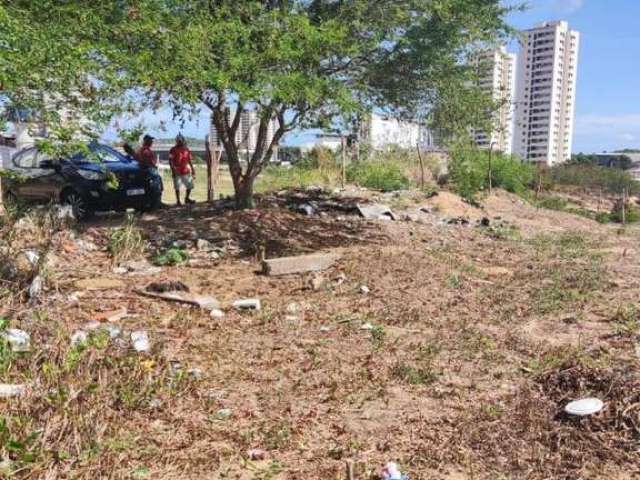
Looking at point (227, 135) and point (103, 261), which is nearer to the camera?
point (103, 261)

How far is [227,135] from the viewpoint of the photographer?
33.3ft

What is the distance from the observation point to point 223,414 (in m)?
3.70

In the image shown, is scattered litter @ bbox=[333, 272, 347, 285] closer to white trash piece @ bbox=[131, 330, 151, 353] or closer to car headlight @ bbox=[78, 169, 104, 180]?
white trash piece @ bbox=[131, 330, 151, 353]

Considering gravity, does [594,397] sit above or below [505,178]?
below

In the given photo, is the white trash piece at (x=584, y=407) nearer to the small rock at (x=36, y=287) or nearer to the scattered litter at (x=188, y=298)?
the scattered litter at (x=188, y=298)

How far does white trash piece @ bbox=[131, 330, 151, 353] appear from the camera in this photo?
4.52 meters

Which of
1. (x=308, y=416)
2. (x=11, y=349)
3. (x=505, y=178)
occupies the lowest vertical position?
(x=308, y=416)

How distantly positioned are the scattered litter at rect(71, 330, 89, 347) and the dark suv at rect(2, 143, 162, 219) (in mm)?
5407

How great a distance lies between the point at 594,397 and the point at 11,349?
12.6ft

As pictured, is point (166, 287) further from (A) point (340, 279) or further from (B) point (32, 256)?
(A) point (340, 279)

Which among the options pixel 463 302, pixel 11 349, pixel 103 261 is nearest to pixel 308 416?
pixel 11 349

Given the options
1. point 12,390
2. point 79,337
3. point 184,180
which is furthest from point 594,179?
point 12,390

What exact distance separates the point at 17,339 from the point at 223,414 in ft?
5.49

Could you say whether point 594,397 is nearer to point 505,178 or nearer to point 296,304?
point 296,304
